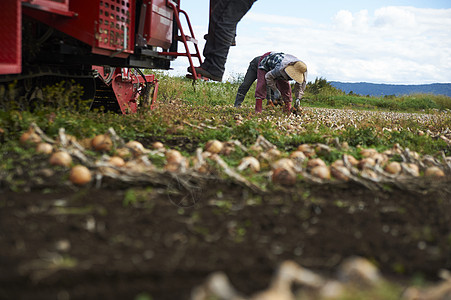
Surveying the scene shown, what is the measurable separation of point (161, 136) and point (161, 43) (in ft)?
6.79

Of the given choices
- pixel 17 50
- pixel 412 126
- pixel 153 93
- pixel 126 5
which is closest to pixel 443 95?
pixel 412 126

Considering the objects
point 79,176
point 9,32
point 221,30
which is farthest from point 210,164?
point 221,30

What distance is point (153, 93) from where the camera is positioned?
8898 millimetres

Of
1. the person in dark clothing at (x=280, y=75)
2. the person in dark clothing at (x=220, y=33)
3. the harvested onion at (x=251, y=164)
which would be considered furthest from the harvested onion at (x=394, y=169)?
the person in dark clothing at (x=280, y=75)

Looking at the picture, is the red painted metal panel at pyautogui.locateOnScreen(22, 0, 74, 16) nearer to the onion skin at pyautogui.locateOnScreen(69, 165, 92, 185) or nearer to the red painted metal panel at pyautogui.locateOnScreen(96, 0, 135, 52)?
the red painted metal panel at pyautogui.locateOnScreen(96, 0, 135, 52)

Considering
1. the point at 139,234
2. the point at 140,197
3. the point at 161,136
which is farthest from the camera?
the point at 161,136

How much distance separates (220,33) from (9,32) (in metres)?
3.44

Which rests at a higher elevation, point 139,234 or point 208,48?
point 208,48

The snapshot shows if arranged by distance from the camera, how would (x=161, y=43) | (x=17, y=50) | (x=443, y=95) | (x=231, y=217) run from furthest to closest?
1. (x=443, y=95)
2. (x=161, y=43)
3. (x=17, y=50)
4. (x=231, y=217)

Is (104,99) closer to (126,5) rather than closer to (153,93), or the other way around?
(153,93)

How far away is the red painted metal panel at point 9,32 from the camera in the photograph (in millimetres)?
3797

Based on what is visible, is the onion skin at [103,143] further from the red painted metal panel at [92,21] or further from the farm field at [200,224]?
the red painted metal panel at [92,21]

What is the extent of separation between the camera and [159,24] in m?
6.39

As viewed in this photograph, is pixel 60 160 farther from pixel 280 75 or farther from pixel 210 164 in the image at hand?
pixel 280 75
